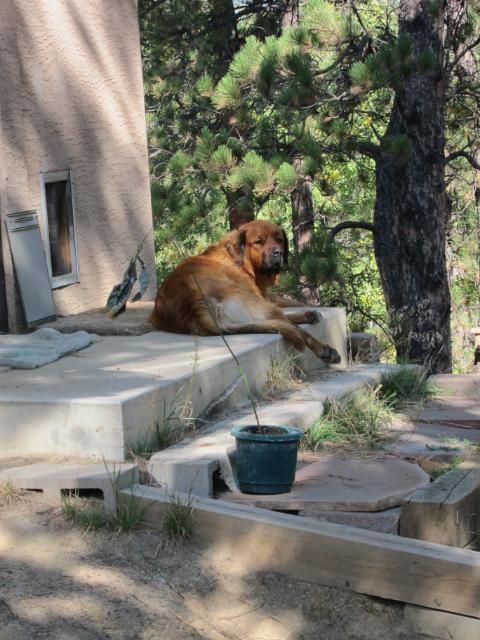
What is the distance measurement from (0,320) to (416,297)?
220 inches

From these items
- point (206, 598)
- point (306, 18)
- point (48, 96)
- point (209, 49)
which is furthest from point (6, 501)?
point (209, 49)

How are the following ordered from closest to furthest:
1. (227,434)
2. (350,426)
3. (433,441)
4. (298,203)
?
(227,434)
(350,426)
(433,441)
(298,203)

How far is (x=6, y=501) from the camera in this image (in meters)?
4.45

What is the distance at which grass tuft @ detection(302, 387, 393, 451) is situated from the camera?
5882mm

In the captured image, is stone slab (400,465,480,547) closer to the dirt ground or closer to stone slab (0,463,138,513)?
the dirt ground

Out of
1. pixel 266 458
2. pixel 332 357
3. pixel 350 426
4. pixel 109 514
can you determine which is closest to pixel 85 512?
pixel 109 514

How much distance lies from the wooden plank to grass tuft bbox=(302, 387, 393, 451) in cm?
156

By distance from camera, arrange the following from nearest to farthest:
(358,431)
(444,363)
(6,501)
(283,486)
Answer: (6,501) < (283,486) < (358,431) < (444,363)

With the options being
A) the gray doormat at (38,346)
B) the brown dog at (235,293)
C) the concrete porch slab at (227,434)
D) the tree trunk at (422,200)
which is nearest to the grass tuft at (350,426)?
the concrete porch slab at (227,434)

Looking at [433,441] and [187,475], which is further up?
[187,475]

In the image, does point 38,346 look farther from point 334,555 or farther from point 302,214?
point 302,214

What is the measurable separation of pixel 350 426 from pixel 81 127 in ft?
12.6

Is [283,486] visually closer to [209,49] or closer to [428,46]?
[428,46]

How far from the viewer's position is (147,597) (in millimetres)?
3887
